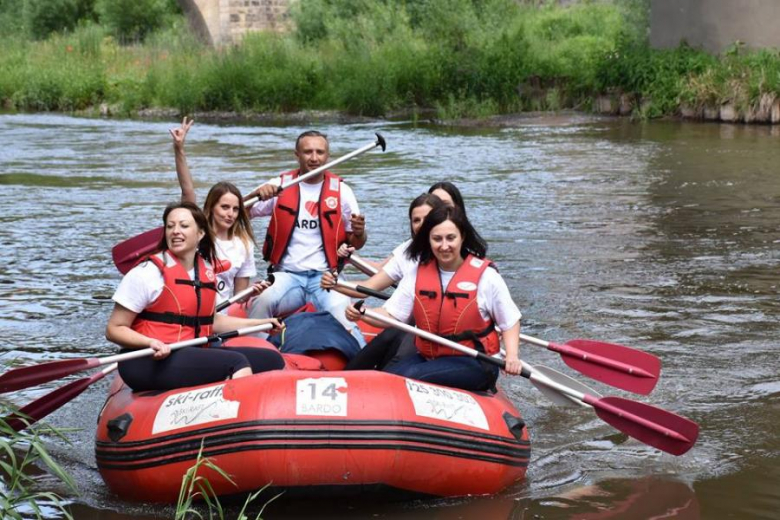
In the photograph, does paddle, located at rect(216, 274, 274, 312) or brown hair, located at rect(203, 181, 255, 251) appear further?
brown hair, located at rect(203, 181, 255, 251)

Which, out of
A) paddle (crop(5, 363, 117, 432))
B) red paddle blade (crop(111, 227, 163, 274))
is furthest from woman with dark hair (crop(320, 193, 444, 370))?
red paddle blade (crop(111, 227, 163, 274))

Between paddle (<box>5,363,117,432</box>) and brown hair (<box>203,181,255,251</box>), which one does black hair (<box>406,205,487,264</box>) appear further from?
paddle (<box>5,363,117,432</box>)

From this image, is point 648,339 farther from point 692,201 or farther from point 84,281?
point 692,201

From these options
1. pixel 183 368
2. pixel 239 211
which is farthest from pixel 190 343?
pixel 239 211

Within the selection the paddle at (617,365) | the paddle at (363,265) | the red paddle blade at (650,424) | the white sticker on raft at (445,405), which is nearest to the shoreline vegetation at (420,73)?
the paddle at (363,265)

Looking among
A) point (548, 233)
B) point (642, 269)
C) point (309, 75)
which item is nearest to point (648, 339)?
point (642, 269)

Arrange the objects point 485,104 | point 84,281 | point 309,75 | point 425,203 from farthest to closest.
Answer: point 309,75
point 485,104
point 84,281
point 425,203

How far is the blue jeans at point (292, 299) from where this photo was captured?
5664 mm

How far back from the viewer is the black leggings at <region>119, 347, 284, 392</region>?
4.42m

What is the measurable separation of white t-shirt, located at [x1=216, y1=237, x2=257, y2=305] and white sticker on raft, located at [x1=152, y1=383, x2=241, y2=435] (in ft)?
4.34

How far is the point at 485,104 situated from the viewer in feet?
60.2

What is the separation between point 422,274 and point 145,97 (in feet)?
53.6

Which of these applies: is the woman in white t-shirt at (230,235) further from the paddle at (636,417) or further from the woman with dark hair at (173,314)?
the paddle at (636,417)

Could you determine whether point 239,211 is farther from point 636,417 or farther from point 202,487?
point 636,417
